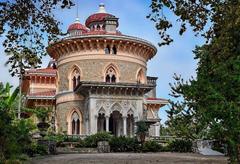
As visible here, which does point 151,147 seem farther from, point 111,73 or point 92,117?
point 111,73

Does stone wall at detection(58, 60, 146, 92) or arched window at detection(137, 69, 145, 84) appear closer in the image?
stone wall at detection(58, 60, 146, 92)

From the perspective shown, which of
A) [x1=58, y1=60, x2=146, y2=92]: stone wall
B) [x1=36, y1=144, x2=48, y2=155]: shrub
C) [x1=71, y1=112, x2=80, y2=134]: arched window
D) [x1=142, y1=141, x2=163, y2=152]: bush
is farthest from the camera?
[x1=71, y1=112, x2=80, y2=134]: arched window

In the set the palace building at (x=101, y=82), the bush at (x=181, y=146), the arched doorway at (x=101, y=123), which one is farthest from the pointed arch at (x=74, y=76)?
the bush at (x=181, y=146)

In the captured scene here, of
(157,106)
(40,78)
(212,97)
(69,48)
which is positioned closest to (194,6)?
(212,97)

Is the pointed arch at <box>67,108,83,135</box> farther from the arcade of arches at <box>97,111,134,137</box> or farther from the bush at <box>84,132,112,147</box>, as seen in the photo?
the bush at <box>84,132,112,147</box>

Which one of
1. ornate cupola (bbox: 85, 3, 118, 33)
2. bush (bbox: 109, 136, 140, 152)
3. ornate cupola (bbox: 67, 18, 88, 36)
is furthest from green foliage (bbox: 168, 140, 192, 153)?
ornate cupola (bbox: 67, 18, 88, 36)

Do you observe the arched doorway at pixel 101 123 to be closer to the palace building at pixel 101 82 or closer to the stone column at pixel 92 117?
the palace building at pixel 101 82

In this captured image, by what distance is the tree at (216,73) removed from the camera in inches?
320

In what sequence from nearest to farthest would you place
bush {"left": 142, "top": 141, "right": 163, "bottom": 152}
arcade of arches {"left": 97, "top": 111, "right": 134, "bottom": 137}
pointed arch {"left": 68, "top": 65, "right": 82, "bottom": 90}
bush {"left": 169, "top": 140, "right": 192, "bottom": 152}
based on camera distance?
bush {"left": 142, "top": 141, "right": 163, "bottom": 152}
bush {"left": 169, "top": 140, "right": 192, "bottom": 152}
arcade of arches {"left": 97, "top": 111, "right": 134, "bottom": 137}
pointed arch {"left": 68, "top": 65, "right": 82, "bottom": 90}

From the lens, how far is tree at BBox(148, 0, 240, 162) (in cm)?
812

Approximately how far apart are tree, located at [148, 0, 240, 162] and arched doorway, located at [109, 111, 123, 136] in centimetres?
1852

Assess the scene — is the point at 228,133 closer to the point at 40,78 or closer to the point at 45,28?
the point at 45,28

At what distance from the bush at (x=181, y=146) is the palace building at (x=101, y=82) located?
8.55m

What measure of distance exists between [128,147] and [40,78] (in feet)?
73.5
